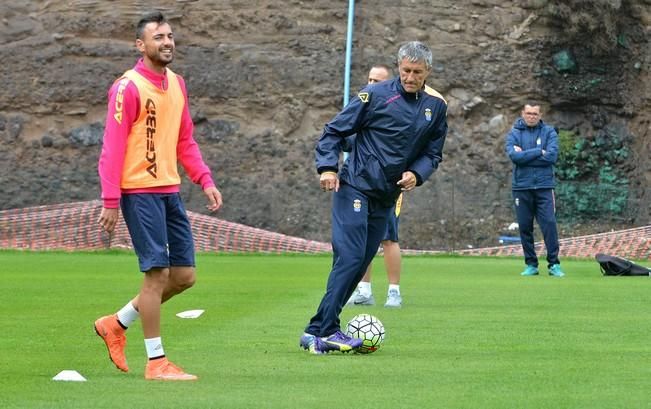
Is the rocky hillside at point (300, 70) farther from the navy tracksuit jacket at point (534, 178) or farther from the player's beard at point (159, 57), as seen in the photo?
the player's beard at point (159, 57)

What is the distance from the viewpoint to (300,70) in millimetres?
31469

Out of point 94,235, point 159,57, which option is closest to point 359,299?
point 159,57

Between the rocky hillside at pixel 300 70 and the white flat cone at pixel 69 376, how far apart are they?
22979mm

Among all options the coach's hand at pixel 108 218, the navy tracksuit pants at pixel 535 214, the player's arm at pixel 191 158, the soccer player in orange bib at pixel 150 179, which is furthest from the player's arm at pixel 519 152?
the coach's hand at pixel 108 218

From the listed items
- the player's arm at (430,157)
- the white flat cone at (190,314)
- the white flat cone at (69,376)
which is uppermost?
the player's arm at (430,157)

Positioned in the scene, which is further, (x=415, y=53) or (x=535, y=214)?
(x=535, y=214)

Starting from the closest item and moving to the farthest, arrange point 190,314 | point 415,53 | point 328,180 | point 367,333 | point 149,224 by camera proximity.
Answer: point 149,224 → point 328,180 → point 415,53 → point 367,333 → point 190,314

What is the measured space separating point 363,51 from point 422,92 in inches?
862

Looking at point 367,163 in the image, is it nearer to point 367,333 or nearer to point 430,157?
point 430,157

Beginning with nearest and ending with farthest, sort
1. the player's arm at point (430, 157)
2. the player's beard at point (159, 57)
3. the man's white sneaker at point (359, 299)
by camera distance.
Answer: the player's beard at point (159, 57) < the player's arm at point (430, 157) < the man's white sneaker at point (359, 299)

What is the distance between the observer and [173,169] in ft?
27.5

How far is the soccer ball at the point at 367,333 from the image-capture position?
9469mm

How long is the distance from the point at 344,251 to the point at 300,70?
72.9 ft

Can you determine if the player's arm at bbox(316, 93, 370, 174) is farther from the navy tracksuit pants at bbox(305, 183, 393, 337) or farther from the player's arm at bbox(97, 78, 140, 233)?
the player's arm at bbox(97, 78, 140, 233)
